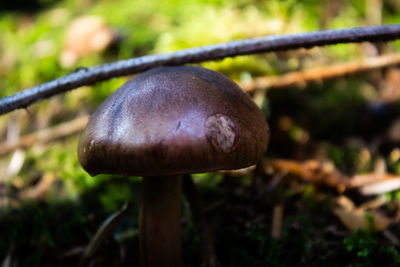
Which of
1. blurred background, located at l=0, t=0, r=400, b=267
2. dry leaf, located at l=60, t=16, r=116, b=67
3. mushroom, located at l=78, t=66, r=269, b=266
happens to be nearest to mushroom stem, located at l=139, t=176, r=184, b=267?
mushroom, located at l=78, t=66, r=269, b=266

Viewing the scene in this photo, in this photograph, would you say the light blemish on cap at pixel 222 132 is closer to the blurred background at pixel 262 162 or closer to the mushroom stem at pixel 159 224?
the mushroom stem at pixel 159 224

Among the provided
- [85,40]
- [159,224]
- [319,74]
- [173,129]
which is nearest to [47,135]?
[85,40]

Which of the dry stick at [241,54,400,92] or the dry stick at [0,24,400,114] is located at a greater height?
the dry stick at [0,24,400,114]

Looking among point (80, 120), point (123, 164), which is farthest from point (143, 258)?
point (80, 120)

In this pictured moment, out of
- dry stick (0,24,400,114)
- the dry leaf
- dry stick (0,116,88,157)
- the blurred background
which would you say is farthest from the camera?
the dry leaf

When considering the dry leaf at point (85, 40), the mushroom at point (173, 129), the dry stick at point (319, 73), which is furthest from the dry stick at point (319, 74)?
the dry leaf at point (85, 40)

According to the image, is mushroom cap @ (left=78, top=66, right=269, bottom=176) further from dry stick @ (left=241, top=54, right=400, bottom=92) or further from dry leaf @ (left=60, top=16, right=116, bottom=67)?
dry leaf @ (left=60, top=16, right=116, bottom=67)

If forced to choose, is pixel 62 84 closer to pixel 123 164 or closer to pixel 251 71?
pixel 123 164
